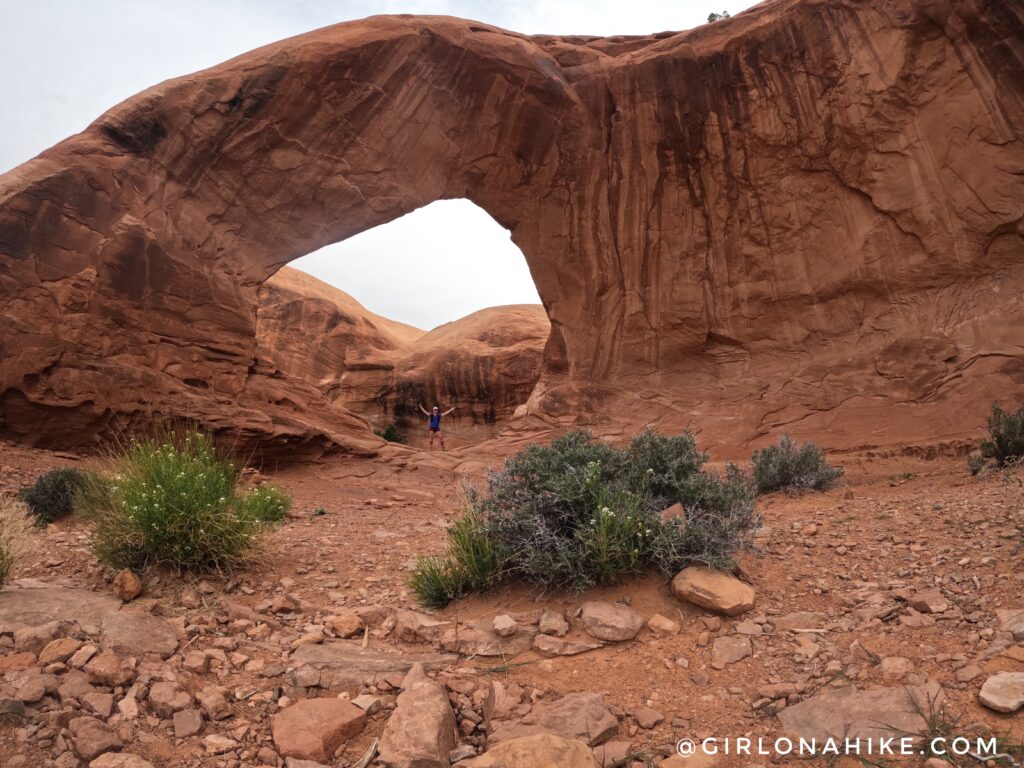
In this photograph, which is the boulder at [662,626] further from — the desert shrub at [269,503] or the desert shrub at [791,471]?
the desert shrub at [791,471]

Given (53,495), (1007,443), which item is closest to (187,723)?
(53,495)

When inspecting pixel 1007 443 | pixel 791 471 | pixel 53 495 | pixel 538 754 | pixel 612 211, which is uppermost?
pixel 612 211

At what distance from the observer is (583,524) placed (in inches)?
153

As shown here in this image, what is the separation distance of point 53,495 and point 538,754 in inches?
277

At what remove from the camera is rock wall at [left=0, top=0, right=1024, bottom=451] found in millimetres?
11250

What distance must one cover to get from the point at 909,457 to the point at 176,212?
13.3 metres

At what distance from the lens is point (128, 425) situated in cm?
1105

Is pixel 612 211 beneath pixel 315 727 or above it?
above

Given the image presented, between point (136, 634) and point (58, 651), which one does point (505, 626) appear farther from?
point (58, 651)

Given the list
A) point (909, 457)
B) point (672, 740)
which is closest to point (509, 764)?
point (672, 740)

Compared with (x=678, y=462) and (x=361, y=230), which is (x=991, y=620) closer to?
(x=678, y=462)

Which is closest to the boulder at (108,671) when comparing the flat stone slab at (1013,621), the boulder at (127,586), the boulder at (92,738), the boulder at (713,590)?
the boulder at (92,738)

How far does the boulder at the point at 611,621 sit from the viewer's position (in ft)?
11.0

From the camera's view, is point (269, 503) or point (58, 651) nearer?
point (58, 651)
